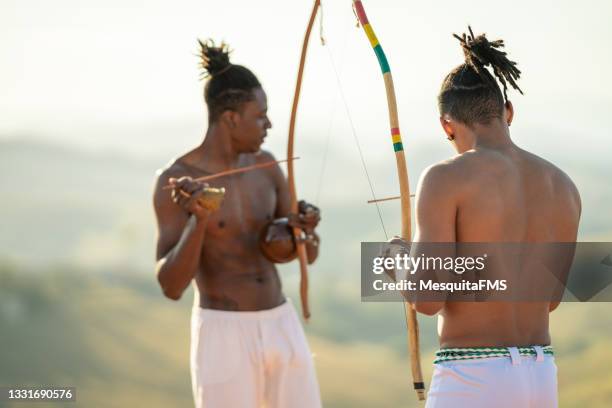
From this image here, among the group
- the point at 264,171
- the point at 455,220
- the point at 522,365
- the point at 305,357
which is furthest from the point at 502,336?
the point at 264,171

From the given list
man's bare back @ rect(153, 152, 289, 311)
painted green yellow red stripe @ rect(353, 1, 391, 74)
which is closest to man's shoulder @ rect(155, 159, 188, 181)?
man's bare back @ rect(153, 152, 289, 311)

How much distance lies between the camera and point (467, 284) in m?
3.79

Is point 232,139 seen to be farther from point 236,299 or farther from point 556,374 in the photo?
point 556,374

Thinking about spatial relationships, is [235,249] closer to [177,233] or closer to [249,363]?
[177,233]

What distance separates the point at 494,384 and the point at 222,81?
2488 millimetres

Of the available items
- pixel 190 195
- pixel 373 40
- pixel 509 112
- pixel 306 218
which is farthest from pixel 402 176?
pixel 190 195

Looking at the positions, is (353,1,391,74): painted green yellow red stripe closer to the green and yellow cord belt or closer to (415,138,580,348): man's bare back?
(415,138,580,348): man's bare back

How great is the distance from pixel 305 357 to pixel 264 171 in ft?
3.26

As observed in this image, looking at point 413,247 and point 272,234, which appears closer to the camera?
point 413,247

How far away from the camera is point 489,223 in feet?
12.3

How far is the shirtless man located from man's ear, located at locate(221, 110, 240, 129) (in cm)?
175

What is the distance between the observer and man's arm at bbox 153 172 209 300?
504cm

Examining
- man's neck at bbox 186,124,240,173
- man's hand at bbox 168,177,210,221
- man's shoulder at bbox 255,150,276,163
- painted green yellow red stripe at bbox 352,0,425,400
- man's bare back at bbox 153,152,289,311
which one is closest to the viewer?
painted green yellow red stripe at bbox 352,0,425,400

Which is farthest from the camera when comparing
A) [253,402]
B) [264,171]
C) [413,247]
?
→ [264,171]
